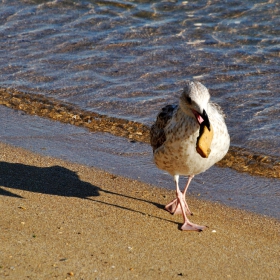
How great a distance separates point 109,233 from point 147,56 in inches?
222

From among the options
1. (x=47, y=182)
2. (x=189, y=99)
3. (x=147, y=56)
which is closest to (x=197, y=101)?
(x=189, y=99)

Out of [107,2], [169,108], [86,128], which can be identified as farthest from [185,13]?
[169,108]

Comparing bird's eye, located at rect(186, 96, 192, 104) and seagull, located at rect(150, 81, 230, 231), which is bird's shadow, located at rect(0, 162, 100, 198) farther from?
bird's eye, located at rect(186, 96, 192, 104)

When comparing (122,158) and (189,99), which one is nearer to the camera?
(189,99)

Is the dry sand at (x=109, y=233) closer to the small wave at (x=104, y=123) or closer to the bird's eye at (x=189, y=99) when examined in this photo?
the small wave at (x=104, y=123)

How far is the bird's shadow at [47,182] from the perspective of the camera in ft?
20.4

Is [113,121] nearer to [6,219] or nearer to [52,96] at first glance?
[52,96]

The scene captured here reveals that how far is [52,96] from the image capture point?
9164 millimetres

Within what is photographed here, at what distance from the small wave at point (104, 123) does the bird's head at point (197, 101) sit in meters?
1.93

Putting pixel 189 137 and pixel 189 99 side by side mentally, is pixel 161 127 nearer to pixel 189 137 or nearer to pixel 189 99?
pixel 189 137

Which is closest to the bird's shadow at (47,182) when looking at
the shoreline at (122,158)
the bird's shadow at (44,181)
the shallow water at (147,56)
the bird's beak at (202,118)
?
the bird's shadow at (44,181)

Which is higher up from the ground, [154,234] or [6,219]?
[6,219]

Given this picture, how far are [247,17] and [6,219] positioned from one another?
7.73 meters

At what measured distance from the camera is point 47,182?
6.45 metres
